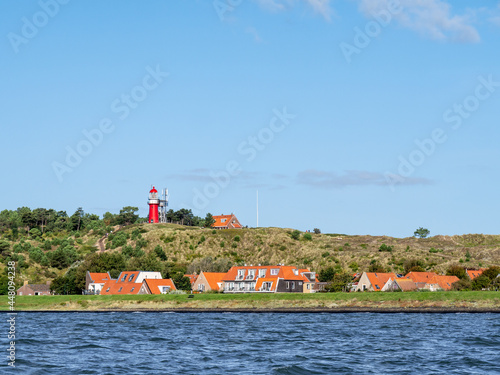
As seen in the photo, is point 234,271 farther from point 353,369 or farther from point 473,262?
point 353,369

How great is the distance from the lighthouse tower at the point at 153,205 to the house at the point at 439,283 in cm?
8256

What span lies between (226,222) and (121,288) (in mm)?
73884

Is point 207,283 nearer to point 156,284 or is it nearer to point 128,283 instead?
point 156,284

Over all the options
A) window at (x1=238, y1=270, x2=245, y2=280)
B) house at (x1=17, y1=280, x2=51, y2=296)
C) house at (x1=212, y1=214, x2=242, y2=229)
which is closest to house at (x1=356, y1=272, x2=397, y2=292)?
window at (x1=238, y1=270, x2=245, y2=280)

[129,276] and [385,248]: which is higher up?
[385,248]

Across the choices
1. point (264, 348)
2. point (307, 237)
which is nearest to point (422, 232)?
point (307, 237)

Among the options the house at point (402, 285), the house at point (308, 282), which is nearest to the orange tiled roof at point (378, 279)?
the house at point (402, 285)

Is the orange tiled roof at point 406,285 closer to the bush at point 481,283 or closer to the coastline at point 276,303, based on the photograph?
the coastline at point 276,303

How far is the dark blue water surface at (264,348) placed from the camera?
33.3 m

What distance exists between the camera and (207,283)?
104 m

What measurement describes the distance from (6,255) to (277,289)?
67.1 metres

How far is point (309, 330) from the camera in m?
55.6

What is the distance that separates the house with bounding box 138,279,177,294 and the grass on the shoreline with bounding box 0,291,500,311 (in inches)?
129

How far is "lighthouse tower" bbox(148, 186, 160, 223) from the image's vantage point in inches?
6424
